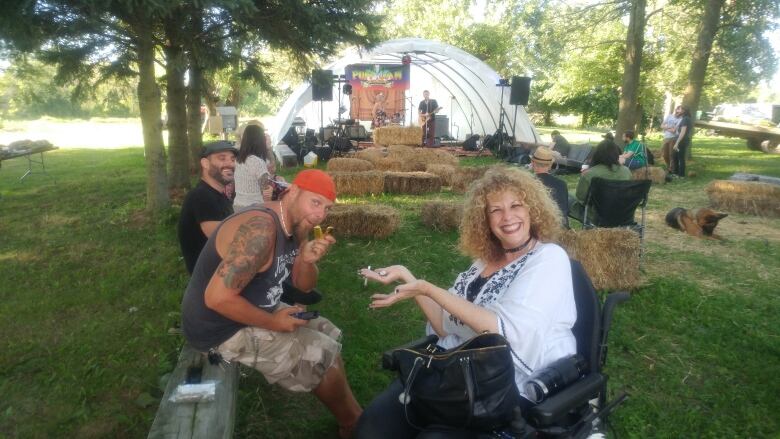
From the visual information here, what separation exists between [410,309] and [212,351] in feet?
7.23

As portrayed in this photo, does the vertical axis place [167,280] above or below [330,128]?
below

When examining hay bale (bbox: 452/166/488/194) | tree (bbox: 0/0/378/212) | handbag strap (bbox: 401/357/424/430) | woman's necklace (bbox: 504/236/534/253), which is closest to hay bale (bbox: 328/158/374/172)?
hay bale (bbox: 452/166/488/194)

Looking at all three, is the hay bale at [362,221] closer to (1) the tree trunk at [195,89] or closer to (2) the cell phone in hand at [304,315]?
(1) the tree trunk at [195,89]

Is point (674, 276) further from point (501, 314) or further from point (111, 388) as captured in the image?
point (111, 388)

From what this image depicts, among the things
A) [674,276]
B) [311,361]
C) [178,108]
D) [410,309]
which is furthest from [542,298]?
[178,108]

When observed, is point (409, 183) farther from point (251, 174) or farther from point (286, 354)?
point (286, 354)

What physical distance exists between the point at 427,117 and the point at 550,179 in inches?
508

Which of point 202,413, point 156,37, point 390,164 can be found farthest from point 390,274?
point 390,164

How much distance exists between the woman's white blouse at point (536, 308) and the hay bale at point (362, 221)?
4263 millimetres

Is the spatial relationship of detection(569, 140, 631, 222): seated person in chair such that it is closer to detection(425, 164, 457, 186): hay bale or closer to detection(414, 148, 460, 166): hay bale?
detection(425, 164, 457, 186): hay bale

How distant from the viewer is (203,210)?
3271 millimetres

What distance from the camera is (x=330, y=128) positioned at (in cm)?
1642

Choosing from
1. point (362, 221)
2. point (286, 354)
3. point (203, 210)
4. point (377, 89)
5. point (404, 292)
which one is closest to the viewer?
point (404, 292)

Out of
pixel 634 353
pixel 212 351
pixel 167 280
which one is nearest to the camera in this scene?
pixel 212 351
